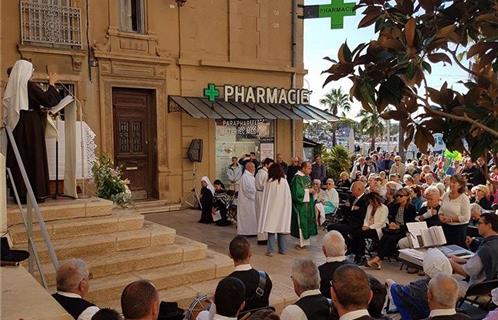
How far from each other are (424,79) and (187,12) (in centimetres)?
1218

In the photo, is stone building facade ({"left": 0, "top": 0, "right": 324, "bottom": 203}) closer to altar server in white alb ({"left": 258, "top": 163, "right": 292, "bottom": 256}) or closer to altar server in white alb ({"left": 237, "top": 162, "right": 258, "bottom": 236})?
altar server in white alb ({"left": 237, "top": 162, "right": 258, "bottom": 236})

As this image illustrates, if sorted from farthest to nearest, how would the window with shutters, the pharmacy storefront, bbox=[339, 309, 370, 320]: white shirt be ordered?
the pharmacy storefront < the window with shutters < bbox=[339, 309, 370, 320]: white shirt

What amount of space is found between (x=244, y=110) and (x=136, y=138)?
325 centimetres

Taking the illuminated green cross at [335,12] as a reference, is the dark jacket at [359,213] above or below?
below

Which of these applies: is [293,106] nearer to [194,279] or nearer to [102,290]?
[194,279]

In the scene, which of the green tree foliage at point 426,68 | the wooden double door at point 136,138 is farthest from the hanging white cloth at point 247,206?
the green tree foliage at point 426,68

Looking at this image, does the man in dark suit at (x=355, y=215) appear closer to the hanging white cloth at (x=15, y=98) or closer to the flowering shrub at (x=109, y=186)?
the flowering shrub at (x=109, y=186)

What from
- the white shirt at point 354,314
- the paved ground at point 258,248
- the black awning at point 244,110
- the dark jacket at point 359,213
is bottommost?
the paved ground at point 258,248

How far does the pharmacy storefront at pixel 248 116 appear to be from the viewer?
13.2 m

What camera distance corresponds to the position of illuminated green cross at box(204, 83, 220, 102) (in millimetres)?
13562

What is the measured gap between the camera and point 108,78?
39.2ft

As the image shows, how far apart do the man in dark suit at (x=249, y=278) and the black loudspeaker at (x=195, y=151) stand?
30.1ft

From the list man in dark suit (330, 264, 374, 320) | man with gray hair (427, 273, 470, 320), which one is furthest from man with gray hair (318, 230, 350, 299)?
man in dark suit (330, 264, 374, 320)

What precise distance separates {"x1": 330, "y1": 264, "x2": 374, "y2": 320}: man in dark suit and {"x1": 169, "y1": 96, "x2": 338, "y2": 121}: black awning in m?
9.94
